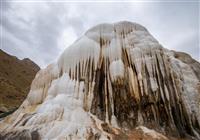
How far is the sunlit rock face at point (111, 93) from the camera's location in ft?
46.2

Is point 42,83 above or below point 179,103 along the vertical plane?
above

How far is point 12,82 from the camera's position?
236 ft

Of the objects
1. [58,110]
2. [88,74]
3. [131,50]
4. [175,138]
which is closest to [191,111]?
[175,138]

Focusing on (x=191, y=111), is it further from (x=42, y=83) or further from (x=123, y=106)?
(x=42, y=83)

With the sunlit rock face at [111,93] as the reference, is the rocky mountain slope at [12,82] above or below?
above

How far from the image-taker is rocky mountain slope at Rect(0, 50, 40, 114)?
5844cm

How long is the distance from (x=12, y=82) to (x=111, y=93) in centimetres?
6243

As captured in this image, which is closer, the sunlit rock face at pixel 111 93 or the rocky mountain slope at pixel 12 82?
the sunlit rock face at pixel 111 93

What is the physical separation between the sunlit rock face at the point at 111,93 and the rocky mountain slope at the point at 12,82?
3537cm

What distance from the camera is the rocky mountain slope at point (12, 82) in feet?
192

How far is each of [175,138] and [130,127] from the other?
2.84m

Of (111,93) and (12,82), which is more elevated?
(12,82)

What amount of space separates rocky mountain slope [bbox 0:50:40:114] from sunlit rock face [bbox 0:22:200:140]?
35.4 metres

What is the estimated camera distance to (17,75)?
79875mm
